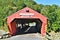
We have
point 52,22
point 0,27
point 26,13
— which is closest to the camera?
point 26,13

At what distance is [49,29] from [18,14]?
12079 mm

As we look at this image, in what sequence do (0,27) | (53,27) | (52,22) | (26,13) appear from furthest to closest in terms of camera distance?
(0,27)
(52,22)
(53,27)
(26,13)

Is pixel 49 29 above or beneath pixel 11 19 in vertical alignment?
beneath

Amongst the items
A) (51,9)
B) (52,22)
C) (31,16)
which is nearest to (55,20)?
(52,22)

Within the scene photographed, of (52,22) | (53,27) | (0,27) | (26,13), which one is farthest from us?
(0,27)

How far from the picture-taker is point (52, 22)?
46812 millimetres

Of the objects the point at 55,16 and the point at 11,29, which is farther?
the point at 55,16

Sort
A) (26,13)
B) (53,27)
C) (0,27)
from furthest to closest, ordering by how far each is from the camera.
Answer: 1. (0,27)
2. (53,27)
3. (26,13)

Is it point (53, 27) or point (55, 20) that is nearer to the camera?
point (53, 27)

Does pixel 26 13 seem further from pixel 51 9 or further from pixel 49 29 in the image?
pixel 51 9

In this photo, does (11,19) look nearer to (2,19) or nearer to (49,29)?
(49,29)

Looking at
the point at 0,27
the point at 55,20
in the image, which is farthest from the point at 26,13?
the point at 0,27

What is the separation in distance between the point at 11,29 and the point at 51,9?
22.1 metres

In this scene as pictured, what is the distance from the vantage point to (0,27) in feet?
177
